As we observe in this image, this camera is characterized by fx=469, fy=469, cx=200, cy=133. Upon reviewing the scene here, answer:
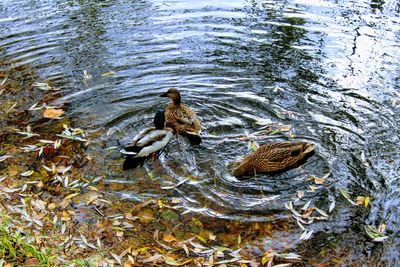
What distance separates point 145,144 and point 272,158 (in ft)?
6.09

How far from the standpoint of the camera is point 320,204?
6.01 m

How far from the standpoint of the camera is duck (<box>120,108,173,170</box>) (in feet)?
22.6

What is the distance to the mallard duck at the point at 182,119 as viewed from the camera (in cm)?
743

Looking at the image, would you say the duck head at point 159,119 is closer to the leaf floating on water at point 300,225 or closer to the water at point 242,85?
the water at point 242,85

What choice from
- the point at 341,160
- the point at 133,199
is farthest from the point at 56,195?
the point at 341,160

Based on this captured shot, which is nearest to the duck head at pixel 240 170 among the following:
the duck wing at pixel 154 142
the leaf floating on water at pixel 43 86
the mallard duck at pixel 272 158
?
the mallard duck at pixel 272 158

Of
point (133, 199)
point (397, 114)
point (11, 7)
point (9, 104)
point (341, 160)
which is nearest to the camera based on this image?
point (133, 199)

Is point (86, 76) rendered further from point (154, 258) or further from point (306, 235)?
point (306, 235)

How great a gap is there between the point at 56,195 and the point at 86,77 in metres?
3.57

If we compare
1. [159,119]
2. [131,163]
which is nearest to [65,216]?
[131,163]

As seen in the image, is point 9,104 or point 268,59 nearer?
point 9,104

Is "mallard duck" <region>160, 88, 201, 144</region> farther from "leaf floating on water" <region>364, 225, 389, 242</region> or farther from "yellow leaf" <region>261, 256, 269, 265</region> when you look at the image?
"leaf floating on water" <region>364, 225, 389, 242</region>

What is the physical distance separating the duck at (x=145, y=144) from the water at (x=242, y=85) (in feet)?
0.53

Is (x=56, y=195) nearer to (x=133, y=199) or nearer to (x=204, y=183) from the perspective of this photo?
(x=133, y=199)
